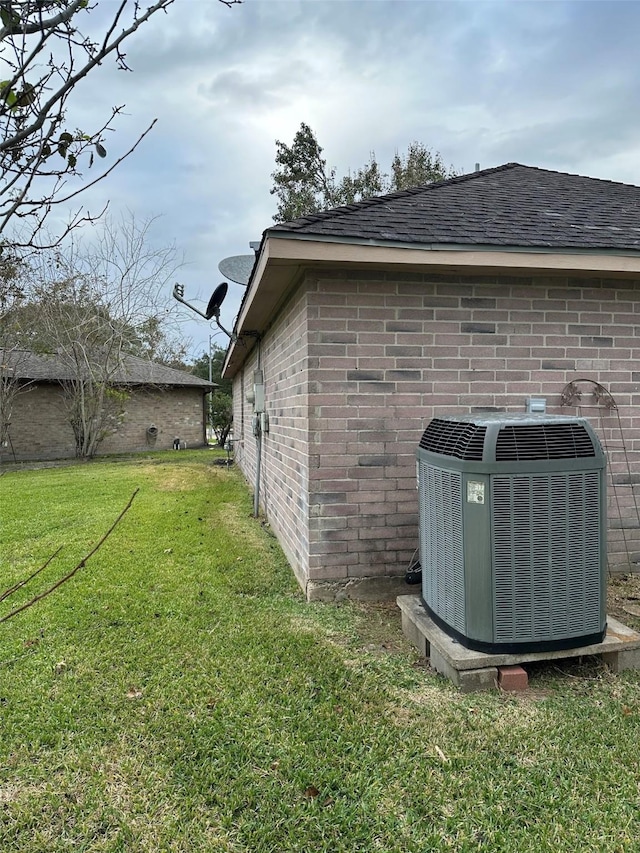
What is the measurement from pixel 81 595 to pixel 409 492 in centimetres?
270

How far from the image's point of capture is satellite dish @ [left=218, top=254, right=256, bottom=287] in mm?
7312

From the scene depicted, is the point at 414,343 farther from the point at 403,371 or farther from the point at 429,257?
the point at 429,257

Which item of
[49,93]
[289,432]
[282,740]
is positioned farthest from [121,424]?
[49,93]

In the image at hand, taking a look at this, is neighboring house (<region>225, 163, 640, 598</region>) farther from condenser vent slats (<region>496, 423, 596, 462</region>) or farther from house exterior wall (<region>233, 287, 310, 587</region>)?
condenser vent slats (<region>496, 423, 596, 462</region>)

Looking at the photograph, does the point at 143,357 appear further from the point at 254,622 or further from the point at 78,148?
the point at 78,148

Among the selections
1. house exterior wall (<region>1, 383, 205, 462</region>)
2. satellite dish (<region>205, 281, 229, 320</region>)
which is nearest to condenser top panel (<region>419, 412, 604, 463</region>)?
satellite dish (<region>205, 281, 229, 320</region>)

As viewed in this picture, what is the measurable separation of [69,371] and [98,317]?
7.04 ft

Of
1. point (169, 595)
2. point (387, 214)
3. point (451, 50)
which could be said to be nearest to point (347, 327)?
point (387, 214)

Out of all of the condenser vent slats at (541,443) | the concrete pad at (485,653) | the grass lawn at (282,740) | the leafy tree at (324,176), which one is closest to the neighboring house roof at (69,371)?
the leafy tree at (324,176)

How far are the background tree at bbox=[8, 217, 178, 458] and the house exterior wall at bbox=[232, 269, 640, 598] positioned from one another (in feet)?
47.4

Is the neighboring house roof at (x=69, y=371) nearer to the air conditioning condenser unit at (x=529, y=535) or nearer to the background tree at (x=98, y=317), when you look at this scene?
the background tree at (x=98, y=317)

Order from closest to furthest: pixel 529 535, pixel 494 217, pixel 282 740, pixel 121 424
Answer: pixel 282 740 → pixel 529 535 → pixel 494 217 → pixel 121 424

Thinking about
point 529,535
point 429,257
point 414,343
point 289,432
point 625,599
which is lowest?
point 625,599

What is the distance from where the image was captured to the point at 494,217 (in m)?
4.21
